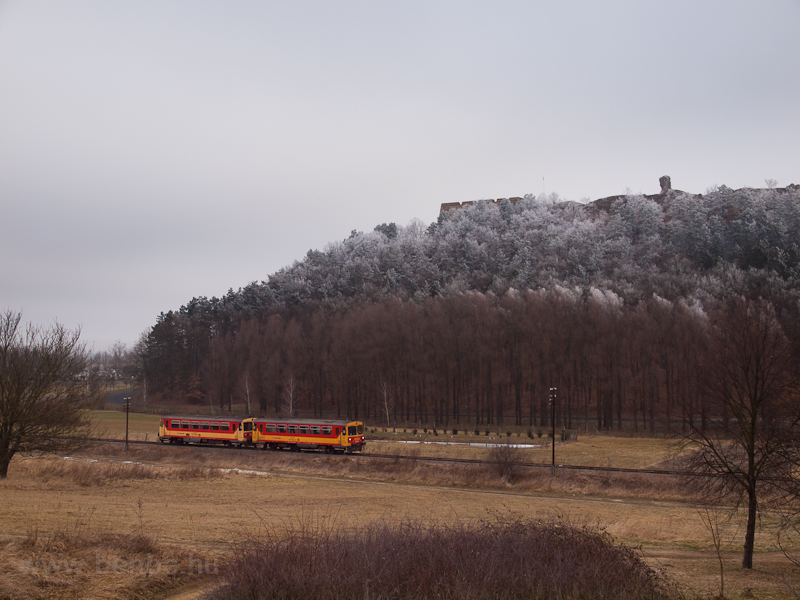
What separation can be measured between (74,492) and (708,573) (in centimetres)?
2321

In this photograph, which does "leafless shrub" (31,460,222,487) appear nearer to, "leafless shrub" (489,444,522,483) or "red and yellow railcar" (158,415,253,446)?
"red and yellow railcar" (158,415,253,446)

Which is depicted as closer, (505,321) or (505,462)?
(505,462)

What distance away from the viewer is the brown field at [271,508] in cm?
1058

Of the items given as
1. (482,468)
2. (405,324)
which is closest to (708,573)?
(482,468)

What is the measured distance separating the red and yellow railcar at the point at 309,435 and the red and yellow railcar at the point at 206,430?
72cm

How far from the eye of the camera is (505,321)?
230 ft

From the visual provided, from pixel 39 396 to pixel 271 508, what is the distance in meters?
12.6

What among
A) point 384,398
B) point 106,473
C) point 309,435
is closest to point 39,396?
point 106,473

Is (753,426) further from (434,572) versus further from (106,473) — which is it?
(106,473)

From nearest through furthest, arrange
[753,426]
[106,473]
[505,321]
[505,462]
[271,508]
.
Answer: [753,426]
[271,508]
[106,473]
[505,462]
[505,321]

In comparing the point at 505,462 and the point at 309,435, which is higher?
the point at 505,462

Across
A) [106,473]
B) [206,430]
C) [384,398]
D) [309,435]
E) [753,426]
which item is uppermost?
[753,426]

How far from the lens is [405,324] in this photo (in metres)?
74.9

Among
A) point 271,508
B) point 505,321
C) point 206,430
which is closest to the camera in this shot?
point 271,508
